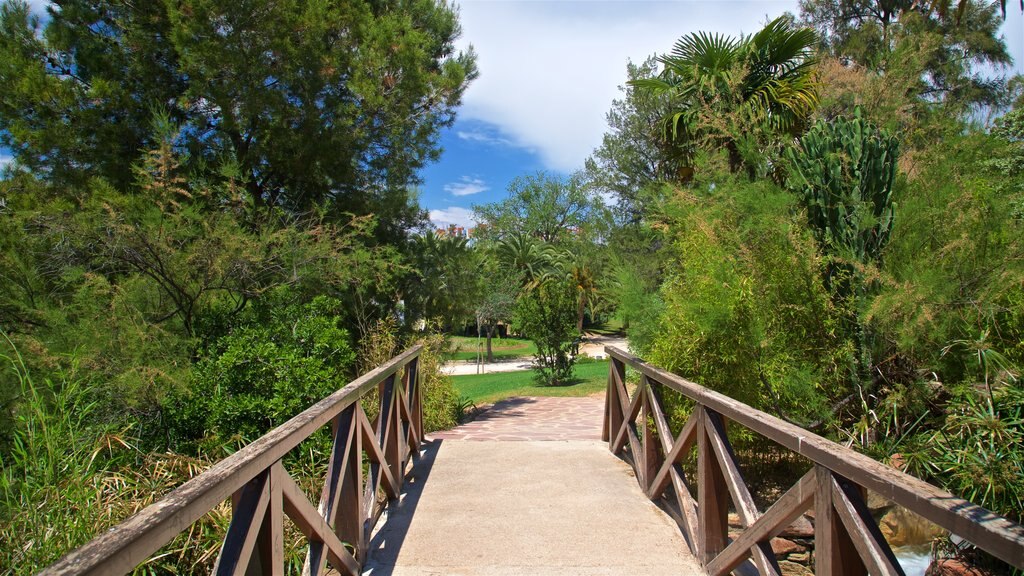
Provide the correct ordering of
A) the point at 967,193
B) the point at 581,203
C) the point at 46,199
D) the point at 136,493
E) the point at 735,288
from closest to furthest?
the point at 136,493 → the point at 967,193 → the point at 735,288 → the point at 46,199 → the point at 581,203

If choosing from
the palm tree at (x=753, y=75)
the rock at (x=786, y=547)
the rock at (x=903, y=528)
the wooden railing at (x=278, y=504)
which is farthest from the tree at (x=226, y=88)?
the rock at (x=903, y=528)

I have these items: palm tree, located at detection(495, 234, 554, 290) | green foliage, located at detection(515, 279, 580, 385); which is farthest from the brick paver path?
palm tree, located at detection(495, 234, 554, 290)

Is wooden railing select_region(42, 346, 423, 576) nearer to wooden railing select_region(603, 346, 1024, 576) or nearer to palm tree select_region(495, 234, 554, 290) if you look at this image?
wooden railing select_region(603, 346, 1024, 576)

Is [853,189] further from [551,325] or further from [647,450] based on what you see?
[551,325]

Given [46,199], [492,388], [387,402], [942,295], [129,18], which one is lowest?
[492,388]

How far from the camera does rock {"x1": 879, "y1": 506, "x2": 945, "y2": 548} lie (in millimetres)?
4902

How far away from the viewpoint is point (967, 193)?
4.41 meters

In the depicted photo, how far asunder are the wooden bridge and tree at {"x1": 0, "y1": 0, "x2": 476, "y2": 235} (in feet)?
16.7

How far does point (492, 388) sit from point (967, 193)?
1533 centimetres

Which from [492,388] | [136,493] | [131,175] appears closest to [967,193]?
[136,493]

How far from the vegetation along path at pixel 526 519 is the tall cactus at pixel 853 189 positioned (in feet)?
7.89

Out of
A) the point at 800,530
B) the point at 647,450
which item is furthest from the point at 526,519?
the point at 800,530

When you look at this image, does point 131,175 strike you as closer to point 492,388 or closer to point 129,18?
point 129,18

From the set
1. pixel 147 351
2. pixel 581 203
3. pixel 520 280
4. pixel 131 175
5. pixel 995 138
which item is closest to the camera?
pixel 995 138
